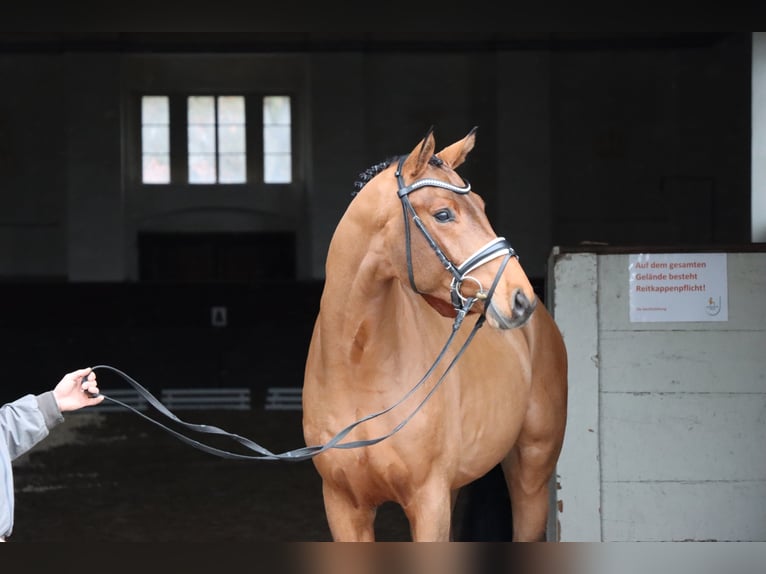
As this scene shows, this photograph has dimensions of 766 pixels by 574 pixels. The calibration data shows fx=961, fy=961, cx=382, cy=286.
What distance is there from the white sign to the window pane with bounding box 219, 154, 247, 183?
14.4 metres

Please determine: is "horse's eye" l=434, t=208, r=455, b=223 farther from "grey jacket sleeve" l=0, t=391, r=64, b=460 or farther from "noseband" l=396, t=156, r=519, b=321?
"grey jacket sleeve" l=0, t=391, r=64, b=460

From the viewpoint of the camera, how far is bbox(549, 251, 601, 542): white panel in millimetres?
4160

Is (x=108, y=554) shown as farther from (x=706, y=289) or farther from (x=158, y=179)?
(x=158, y=179)

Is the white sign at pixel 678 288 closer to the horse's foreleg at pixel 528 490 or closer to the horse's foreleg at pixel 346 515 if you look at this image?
the horse's foreleg at pixel 528 490

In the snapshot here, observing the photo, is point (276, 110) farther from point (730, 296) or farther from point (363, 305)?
point (363, 305)

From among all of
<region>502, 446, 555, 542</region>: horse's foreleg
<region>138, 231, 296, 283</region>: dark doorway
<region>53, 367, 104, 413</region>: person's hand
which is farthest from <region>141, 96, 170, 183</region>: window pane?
<region>53, 367, 104, 413</region>: person's hand

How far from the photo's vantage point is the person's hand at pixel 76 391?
2145 millimetres

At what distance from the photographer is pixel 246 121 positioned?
1805cm

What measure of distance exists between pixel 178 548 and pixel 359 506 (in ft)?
6.80

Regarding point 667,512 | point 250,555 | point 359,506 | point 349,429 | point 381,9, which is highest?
point 381,9

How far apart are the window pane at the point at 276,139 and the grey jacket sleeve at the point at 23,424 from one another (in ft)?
53.5

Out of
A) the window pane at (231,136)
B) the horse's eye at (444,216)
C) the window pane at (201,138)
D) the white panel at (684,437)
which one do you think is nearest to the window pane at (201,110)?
the window pane at (201,138)

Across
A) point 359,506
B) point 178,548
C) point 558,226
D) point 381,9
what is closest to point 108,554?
point 178,548

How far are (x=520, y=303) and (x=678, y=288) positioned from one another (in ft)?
6.72
